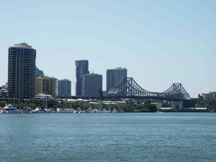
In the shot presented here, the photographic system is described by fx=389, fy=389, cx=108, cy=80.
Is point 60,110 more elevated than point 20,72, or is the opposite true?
point 20,72

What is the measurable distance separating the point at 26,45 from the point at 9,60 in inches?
414

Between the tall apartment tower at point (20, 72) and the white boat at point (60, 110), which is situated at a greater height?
the tall apartment tower at point (20, 72)

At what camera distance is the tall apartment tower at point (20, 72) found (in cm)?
16925

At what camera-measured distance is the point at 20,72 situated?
558ft

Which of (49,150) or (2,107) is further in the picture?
(2,107)

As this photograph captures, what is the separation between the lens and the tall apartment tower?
169 m

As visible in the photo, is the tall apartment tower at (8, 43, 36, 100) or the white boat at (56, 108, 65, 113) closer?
the white boat at (56, 108, 65, 113)

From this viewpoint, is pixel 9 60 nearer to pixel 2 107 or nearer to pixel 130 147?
pixel 2 107

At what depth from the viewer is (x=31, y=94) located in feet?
563

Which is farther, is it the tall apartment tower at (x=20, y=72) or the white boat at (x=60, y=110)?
the tall apartment tower at (x=20, y=72)

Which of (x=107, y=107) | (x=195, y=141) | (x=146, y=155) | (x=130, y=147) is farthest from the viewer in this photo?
(x=107, y=107)

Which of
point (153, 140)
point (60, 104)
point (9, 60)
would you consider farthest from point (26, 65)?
point (153, 140)

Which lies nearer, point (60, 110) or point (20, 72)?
point (60, 110)

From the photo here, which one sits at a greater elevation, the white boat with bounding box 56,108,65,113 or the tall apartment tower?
the tall apartment tower
